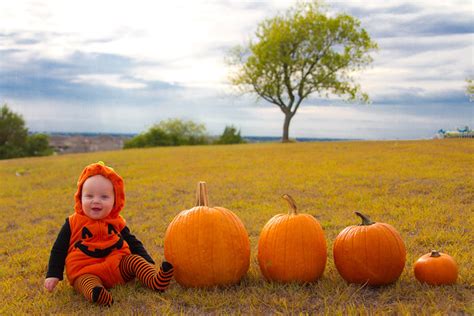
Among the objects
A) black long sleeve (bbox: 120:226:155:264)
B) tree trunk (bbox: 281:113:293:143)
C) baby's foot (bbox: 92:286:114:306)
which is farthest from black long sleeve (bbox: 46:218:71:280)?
tree trunk (bbox: 281:113:293:143)

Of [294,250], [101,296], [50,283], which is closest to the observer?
[101,296]

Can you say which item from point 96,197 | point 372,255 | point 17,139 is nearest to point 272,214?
point 372,255

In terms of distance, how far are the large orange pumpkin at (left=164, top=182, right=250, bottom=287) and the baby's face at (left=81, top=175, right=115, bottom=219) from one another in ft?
2.37

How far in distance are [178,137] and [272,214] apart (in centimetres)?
5006

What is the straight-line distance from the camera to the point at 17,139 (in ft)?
197

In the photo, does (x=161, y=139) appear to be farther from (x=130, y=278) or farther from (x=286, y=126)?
(x=130, y=278)

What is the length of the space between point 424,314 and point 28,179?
1497 cm

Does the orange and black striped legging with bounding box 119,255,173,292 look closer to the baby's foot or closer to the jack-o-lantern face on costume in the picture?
the jack-o-lantern face on costume

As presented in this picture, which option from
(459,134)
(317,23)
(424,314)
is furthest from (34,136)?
(424,314)

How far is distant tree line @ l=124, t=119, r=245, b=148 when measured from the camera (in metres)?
48.5

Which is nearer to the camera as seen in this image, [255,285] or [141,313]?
[141,313]

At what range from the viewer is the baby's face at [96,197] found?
4.34m

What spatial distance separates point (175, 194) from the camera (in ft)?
34.6

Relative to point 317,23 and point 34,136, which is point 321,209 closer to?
point 317,23
